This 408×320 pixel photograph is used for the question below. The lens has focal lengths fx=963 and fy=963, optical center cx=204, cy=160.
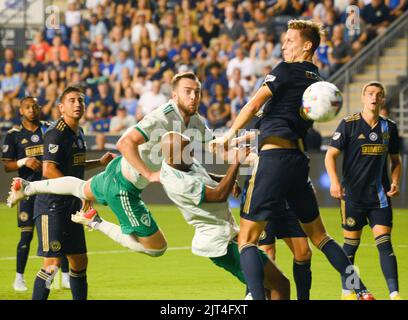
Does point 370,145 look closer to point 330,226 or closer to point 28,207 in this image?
point 28,207

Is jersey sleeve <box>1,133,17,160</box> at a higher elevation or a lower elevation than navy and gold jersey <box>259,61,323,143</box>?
lower

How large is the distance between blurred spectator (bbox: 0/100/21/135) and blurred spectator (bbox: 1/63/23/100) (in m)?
0.97

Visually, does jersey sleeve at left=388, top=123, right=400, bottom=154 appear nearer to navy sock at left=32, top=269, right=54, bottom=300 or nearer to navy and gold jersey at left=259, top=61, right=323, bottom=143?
navy and gold jersey at left=259, top=61, right=323, bottom=143

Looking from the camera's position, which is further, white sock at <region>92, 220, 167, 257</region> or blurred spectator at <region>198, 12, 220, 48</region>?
blurred spectator at <region>198, 12, 220, 48</region>

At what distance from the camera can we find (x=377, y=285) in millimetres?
10195

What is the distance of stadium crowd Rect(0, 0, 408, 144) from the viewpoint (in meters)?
21.1

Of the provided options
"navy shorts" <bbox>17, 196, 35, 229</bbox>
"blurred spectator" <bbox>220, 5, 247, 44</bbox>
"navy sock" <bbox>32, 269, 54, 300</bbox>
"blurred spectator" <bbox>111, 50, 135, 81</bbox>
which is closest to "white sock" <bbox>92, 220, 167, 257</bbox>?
"navy sock" <bbox>32, 269, 54, 300</bbox>

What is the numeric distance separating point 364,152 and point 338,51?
12.2 meters

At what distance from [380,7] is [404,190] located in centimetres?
554

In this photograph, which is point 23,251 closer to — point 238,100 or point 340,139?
point 340,139

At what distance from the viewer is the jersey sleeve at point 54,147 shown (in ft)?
27.7

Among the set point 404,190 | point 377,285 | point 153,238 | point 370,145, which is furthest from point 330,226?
point 153,238

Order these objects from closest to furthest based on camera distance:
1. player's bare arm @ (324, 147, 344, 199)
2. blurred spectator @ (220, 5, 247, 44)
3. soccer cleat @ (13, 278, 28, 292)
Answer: player's bare arm @ (324, 147, 344, 199) → soccer cleat @ (13, 278, 28, 292) → blurred spectator @ (220, 5, 247, 44)

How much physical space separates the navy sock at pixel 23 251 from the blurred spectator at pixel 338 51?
38.7ft
